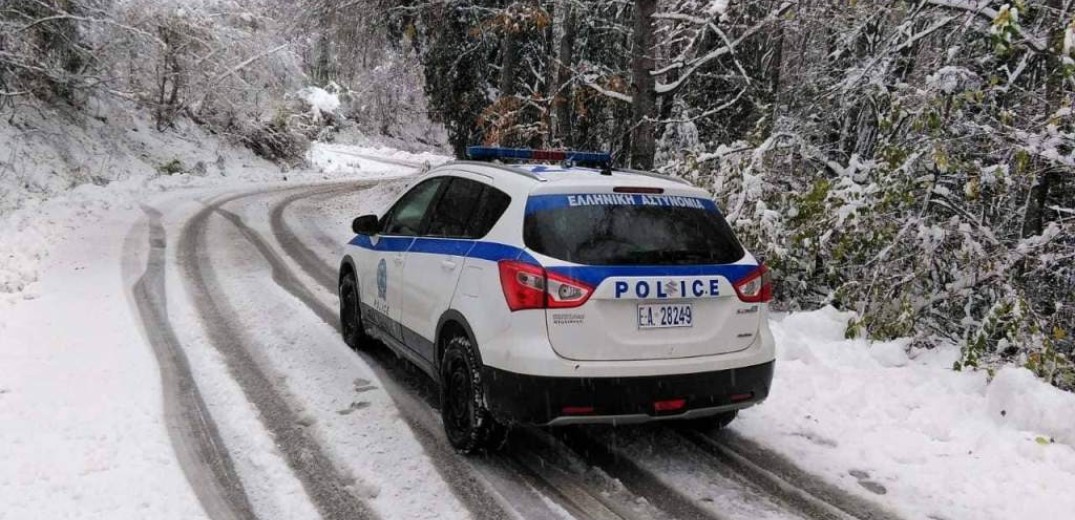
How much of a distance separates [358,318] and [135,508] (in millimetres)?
2917

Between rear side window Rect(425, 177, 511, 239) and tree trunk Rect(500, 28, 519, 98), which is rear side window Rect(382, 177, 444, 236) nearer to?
rear side window Rect(425, 177, 511, 239)

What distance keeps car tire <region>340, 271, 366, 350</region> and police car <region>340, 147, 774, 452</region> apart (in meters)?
1.79

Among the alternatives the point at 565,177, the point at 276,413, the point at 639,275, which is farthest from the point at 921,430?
the point at 276,413

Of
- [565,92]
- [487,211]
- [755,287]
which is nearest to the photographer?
[755,287]

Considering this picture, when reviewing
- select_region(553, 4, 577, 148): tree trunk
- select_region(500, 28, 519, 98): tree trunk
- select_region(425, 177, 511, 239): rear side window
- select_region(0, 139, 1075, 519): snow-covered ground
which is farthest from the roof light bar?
select_region(500, 28, 519, 98): tree trunk

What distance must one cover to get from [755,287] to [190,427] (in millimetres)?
3650

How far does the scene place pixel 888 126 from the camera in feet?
22.0

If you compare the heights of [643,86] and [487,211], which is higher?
[643,86]

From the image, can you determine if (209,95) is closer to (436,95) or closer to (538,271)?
(436,95)

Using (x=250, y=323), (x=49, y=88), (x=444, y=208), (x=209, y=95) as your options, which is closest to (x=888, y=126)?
(x=444, y=208)

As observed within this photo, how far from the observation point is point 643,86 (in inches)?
403

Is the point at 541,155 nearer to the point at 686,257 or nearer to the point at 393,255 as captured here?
the point at 393,255

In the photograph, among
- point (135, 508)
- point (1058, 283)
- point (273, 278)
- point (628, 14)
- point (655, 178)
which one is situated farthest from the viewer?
point (628, 14)

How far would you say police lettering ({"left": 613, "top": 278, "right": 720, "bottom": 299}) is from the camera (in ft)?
13.3
